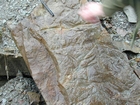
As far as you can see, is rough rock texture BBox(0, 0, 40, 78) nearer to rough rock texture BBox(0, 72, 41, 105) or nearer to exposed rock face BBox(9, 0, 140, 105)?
rough rock texture BBox(0, 72, 41, 105)

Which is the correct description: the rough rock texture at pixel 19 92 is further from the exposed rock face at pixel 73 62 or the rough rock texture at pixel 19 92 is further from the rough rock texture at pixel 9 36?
the exposed rock face at pixel 73 62

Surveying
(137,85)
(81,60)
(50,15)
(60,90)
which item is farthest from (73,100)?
(50,15)

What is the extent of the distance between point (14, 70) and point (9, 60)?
0.31 ft

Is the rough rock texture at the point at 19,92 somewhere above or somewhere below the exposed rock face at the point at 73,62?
below

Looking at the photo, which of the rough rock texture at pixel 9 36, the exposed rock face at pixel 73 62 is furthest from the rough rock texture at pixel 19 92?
the exposed rock face at pixel 73 62

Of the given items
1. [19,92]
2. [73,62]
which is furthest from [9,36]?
[73,62]

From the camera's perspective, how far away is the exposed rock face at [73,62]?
1.93 metres

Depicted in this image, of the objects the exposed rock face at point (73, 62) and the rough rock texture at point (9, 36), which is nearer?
the exposed rock face at point (73, 62)

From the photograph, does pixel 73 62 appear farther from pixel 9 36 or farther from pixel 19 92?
pixel 9 36

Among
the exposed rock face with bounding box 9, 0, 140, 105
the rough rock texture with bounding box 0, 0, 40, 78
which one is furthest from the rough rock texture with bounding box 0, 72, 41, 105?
the exposed rock face with bounding box 9, 0, 140, 105

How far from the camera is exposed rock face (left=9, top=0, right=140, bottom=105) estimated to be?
1932 millimetres

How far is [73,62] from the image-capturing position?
200 cm

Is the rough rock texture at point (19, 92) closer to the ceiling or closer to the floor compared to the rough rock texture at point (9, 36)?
closer to the floor

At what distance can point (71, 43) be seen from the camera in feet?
6.79
